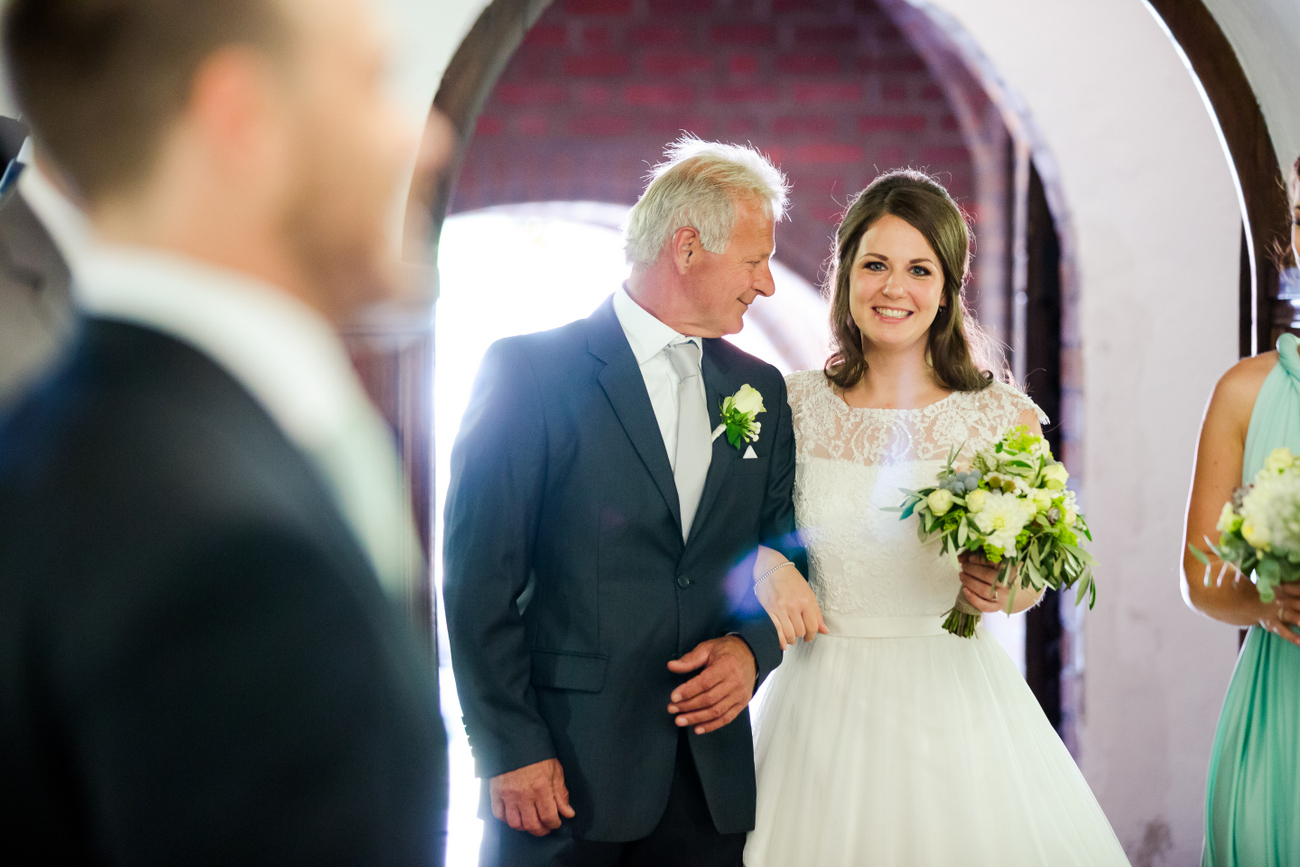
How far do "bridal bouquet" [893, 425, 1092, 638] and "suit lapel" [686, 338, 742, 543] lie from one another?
0.47 meters

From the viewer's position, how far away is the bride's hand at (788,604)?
217 centimetres

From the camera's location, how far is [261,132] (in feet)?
2.34

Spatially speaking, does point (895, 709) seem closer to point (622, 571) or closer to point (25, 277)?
point (622, 571)

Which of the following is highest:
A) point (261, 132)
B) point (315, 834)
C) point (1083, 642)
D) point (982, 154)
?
point (982, 154)

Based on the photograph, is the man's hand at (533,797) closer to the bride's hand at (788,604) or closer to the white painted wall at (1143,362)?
the bride's hand at (788,604)

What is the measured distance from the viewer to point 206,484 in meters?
0.62

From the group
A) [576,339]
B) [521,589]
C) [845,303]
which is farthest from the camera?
[845,303]

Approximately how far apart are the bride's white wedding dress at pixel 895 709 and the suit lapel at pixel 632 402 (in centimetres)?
62

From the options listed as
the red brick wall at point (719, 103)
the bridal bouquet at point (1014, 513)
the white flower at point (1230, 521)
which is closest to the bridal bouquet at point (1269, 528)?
the white flower at point (1230, 521)

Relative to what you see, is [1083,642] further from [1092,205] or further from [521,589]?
[521,589]

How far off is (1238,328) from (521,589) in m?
3.34

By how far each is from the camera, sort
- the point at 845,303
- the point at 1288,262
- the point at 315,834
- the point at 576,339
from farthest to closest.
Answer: the point at 1288,262 → the point at 845,303 → the point at 576,339 → the point at 315,834

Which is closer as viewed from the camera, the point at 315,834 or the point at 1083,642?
the point at 315,834

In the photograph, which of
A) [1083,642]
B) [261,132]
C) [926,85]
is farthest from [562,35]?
[261,132]
